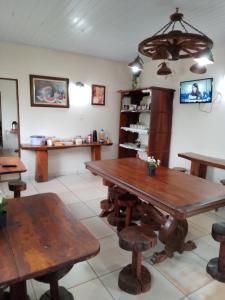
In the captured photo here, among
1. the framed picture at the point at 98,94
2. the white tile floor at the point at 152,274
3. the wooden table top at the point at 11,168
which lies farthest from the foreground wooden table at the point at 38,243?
the framed picture at the point at 98,94

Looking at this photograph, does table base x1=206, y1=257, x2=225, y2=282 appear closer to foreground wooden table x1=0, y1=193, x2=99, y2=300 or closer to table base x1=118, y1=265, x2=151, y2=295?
table base x1=118, y1=265, x2=151, y2=295

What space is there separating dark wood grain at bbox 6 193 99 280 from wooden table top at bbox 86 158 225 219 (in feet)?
2.48

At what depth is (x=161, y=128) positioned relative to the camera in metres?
4.61

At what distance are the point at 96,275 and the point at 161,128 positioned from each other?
326 centimetres

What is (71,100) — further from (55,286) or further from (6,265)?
(6,265)

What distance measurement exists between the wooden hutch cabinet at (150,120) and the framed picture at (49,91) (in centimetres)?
137

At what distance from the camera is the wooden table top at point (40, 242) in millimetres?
1024

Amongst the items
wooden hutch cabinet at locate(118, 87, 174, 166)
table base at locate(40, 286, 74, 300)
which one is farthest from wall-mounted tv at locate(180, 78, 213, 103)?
table base at locate(40, 286, 74, 300)

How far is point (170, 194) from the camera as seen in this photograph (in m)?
1.98

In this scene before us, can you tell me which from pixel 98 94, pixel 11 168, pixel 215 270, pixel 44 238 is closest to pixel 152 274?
pixel 215 270

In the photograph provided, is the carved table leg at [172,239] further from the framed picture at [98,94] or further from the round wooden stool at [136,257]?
the framed picture at [98,94]

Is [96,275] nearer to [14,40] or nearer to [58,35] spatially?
[58,35]

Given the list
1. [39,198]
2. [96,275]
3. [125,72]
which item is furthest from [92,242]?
[125,72]

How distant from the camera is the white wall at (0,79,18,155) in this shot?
13.9ft
